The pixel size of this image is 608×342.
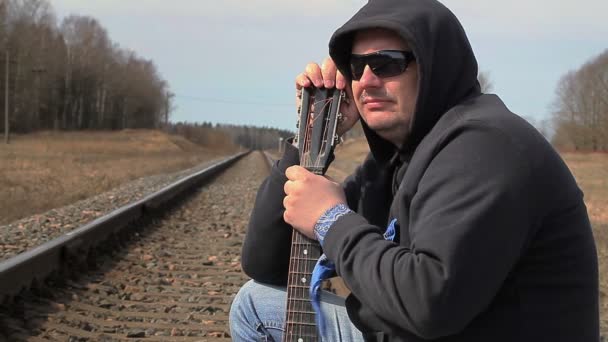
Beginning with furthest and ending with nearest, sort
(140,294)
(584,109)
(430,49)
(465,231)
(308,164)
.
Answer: (584,109)
(140,294)
(308,164)
(430,49)
(465,231)

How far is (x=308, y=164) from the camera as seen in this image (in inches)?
85.8

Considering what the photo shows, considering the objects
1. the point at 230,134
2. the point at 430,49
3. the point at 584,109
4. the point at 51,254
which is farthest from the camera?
the point at 230,134

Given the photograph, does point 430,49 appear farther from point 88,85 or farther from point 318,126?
point 88,85

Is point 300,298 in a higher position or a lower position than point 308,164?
lower

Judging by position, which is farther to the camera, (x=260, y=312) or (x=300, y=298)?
(x=260, y=312)

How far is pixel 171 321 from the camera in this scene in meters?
4.25

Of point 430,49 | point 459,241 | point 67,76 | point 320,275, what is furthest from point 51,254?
point 67,76

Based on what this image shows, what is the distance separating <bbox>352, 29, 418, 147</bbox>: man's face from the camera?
181 centimetres

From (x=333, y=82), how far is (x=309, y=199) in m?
0.55

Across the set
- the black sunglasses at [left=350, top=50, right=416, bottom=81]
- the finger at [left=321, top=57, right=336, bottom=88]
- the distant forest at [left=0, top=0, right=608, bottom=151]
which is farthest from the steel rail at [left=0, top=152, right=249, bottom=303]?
the distant forest at [left=0, top=0, right=608, bottom=151]

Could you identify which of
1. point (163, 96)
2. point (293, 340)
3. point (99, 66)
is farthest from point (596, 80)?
point (163, 96)

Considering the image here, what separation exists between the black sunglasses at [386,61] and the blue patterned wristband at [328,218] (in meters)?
0.39

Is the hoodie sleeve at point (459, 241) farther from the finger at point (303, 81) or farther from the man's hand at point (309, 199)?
the finger at point (303, 81)

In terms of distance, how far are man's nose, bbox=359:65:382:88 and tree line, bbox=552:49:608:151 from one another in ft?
208
